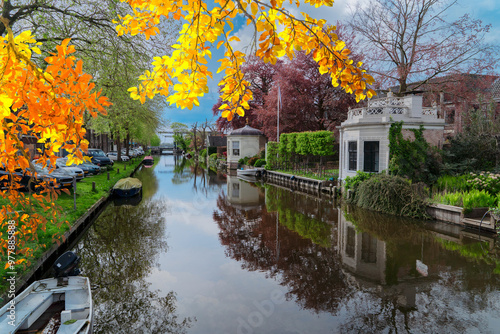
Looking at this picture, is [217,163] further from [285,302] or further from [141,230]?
[285,302]

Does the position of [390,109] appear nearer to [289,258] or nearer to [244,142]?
[289,258]

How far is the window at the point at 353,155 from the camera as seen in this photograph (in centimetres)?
1911

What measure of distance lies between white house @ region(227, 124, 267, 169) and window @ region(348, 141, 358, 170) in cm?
2184

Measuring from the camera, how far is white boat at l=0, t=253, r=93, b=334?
519cm

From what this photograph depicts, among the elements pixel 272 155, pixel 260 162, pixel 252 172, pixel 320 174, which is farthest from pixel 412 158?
pixel 260 162

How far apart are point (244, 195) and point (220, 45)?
20.5m

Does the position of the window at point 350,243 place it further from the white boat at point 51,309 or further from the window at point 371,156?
the white boat at point 51,309

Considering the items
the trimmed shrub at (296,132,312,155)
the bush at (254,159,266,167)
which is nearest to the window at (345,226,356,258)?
the trimmed shrub at (296,132,312,155)

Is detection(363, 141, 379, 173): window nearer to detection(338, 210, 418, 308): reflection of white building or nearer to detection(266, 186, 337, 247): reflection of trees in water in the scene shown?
detection(266, 186, 337, 247): reflection of trees in water

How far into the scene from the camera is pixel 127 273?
9039 millimetres

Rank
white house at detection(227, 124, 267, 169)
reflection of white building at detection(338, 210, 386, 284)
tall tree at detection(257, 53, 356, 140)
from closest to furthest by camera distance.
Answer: reflection of white building at detection(338, 210, 386, 284), tall tree at detection(257, 53, 356, 140), white house at detection(227, 124, 267, 169)

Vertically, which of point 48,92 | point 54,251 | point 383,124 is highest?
point 383,124

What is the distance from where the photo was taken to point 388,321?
21.2 feet

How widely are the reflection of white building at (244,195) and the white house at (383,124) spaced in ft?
21.7
